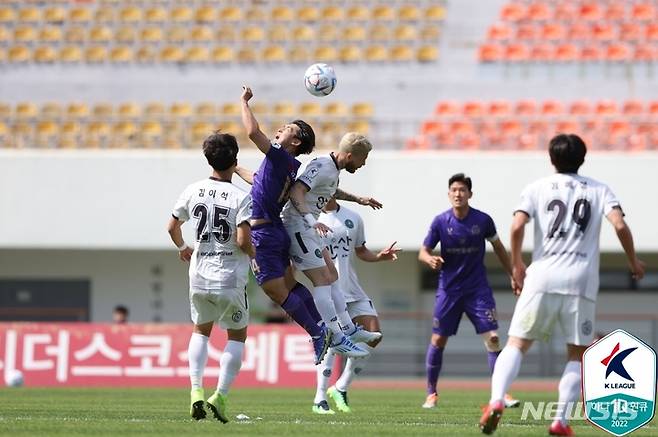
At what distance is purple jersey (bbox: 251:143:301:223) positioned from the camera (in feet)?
32.6

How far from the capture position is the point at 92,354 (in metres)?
21.3

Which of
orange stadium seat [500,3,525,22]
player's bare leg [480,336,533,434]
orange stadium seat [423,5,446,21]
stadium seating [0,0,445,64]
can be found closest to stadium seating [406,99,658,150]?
stadium seating [0,0,445,64]

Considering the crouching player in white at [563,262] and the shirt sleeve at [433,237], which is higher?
the shirt sleeve at [433,237]

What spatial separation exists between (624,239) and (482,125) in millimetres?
17485

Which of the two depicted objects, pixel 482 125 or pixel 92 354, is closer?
pixel 92 354

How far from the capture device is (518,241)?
8.32 metres

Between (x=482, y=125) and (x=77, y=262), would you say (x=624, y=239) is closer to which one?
(x=482, y=125)

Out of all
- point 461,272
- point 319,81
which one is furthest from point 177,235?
point 461,272

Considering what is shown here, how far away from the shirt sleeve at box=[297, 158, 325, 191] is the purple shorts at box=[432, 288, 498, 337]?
12.4ft

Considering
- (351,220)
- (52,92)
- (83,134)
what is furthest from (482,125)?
(351,220)

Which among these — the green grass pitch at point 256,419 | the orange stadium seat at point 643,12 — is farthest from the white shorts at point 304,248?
the orange stadium seat at point 643,12

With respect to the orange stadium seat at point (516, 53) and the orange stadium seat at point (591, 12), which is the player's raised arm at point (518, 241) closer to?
the orange stadium seat at point (516, 53)

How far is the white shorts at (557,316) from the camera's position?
825cm

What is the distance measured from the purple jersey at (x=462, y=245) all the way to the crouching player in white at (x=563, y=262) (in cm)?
513
